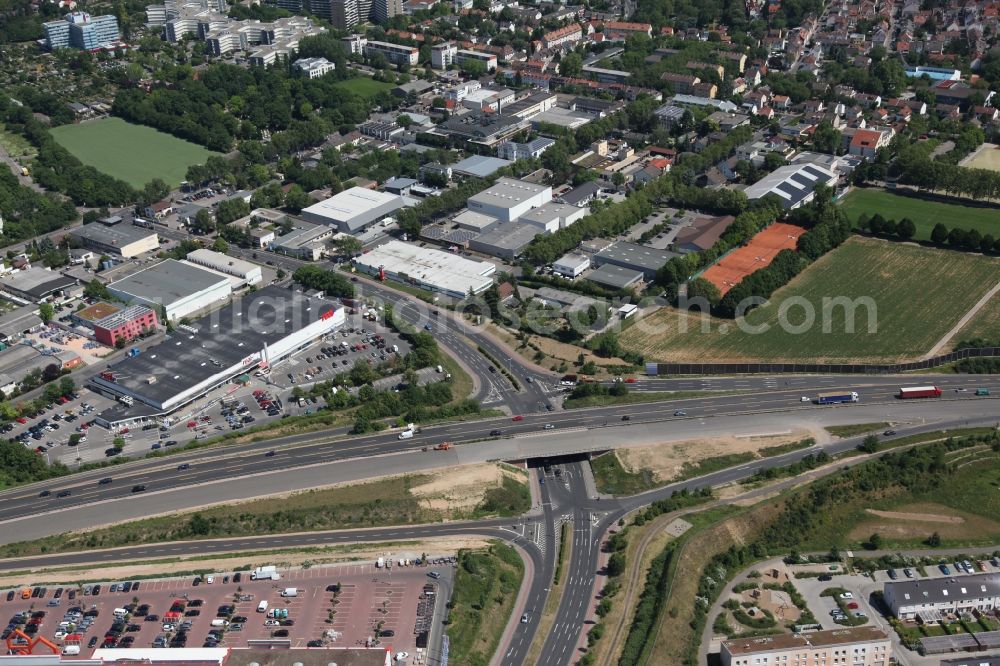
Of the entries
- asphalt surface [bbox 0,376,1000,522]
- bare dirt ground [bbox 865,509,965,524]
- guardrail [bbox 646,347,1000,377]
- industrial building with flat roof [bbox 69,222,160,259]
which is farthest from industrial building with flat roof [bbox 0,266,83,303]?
bare dirt ground [bbox 865,509,965,524]

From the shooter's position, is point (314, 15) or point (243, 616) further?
point (314, 15)

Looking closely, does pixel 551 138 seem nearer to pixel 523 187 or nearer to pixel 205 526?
pixel 523 187

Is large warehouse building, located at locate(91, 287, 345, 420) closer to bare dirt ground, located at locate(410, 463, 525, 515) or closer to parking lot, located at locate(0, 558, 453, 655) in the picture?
parking lot, located at locate(0, 558, 453, 655)

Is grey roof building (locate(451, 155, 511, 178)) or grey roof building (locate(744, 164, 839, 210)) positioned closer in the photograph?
grey roof building (locate(744, 164, 839, 210))

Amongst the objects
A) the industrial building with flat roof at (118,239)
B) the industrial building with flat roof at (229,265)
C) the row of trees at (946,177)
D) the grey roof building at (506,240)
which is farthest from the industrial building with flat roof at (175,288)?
the row of trees at (946,177)

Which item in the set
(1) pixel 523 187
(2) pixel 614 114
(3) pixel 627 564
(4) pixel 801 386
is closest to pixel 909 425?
(4) pixel 801 386

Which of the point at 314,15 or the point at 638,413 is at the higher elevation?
the point at 314,15
